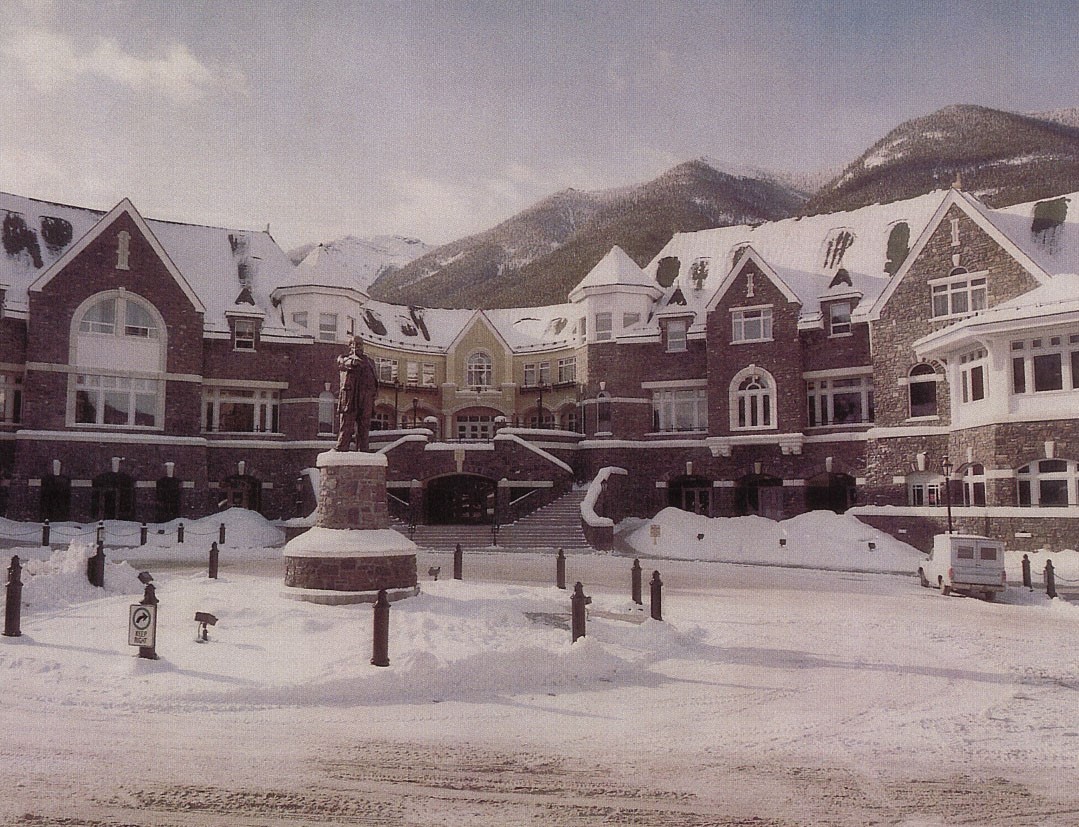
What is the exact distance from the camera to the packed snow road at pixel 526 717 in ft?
23.1

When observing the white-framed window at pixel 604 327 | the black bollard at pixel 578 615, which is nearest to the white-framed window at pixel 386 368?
the white-framed window at pixel 604 327

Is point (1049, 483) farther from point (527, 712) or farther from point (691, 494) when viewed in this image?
point (527, 712)

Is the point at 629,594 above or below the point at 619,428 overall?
below

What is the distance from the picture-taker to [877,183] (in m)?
91.1

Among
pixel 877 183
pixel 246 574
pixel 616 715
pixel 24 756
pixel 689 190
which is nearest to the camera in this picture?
pixel 24 756

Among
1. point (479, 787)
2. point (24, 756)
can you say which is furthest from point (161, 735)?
point (479, 787)

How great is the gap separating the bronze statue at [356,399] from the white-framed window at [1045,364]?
70.2ft

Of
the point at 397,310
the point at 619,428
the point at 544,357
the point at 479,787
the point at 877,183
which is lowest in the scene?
the point at 479,787

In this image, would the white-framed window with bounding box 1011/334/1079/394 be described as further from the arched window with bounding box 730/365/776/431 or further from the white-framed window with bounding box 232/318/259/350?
the white-framed window with bounding box 232/318/259/350

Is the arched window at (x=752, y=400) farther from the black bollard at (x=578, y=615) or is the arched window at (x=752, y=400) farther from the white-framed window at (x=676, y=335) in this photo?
the black bollard at (x=578, y=615)

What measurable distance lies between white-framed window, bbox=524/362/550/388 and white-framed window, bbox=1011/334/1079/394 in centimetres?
2531

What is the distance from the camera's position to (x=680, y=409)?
1612 inches

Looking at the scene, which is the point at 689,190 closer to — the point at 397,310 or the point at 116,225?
the point at 397,310

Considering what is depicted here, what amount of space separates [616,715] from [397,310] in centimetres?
4335
